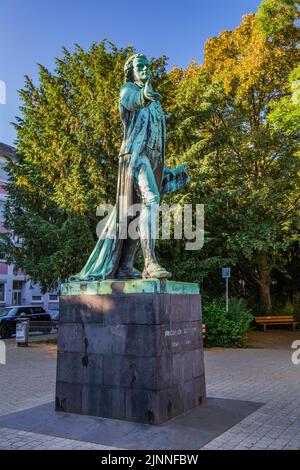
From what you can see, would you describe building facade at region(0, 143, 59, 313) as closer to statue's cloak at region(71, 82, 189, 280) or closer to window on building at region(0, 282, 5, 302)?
window on building at region(0, 282, 5, 302)

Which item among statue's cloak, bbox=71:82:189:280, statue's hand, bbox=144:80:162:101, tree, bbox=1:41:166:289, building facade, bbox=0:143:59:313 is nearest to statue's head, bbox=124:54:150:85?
statue's cloak, bbox=71:82:189:280

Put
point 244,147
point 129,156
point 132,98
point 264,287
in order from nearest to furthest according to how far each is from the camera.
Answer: point 132,98 < point 129,156 < point 244,147 < point 264,287

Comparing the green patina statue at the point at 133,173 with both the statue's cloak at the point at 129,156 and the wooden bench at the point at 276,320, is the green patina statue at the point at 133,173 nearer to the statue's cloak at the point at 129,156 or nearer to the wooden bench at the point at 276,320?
the statue's cloak at the point at 129,156

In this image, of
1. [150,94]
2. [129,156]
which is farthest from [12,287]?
[150,94]

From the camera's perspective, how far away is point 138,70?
6.95m

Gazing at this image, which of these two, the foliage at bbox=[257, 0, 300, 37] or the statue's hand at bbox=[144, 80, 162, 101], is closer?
the statue's hand at bbox=[144, 80, 162, 101]

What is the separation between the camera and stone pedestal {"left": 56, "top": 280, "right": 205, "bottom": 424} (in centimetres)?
598

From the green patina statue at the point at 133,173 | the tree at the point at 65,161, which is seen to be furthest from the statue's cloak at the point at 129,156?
the tree at the point at 65,161

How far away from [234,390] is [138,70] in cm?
588

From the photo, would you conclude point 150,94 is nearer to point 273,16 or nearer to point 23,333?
point 23,333

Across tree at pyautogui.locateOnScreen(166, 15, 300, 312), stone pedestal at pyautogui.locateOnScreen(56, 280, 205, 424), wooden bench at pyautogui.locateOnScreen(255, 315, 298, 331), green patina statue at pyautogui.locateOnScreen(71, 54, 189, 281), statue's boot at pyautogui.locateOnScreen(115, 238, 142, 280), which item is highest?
tree at pyautogui.locateOnScreen(166, 15, 300, 312)

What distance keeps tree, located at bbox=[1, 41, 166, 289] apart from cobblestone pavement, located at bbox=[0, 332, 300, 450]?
12.0 feet

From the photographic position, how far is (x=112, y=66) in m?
19.0
